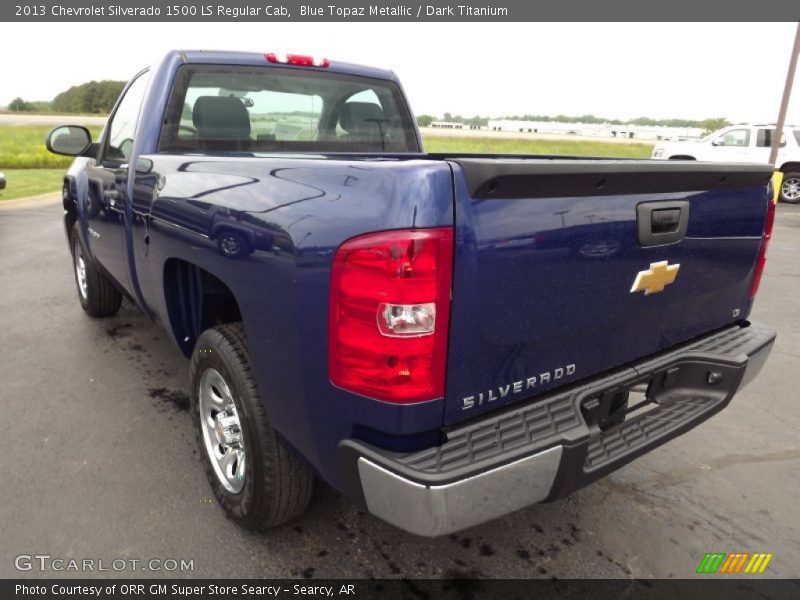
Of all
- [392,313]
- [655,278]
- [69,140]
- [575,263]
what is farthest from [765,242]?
[69,140]

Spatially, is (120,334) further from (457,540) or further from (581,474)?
(581,474)

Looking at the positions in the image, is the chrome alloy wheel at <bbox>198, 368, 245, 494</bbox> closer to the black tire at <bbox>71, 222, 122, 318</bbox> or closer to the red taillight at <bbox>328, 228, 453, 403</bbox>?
the red taillight at <bbox>328, 228, 453, 403</bbox>

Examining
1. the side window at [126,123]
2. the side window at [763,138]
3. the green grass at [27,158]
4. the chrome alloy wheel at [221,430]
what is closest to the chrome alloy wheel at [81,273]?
the side window at [126,123]

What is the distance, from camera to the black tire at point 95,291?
4629mm

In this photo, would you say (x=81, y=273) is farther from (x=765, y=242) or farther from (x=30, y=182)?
(x=30, y=182)

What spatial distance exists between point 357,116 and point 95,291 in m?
2.69

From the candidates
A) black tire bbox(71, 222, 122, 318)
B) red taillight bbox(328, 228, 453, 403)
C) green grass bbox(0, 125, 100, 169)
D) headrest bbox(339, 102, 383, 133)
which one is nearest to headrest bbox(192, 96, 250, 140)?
headrest bbox(339, 102, 383, 133)

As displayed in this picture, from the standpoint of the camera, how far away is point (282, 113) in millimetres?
3465

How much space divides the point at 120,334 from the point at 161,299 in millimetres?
2204

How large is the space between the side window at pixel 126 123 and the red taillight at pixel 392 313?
2193 mm

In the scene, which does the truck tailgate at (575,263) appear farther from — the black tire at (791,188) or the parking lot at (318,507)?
the black tire at (791,188)

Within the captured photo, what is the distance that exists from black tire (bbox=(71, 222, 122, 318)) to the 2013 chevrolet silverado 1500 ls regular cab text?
2239mm

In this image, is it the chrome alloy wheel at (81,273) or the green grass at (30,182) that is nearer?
the chrome alloy wheel at (81,273)

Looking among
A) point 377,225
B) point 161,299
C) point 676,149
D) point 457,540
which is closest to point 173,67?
point 161,299
